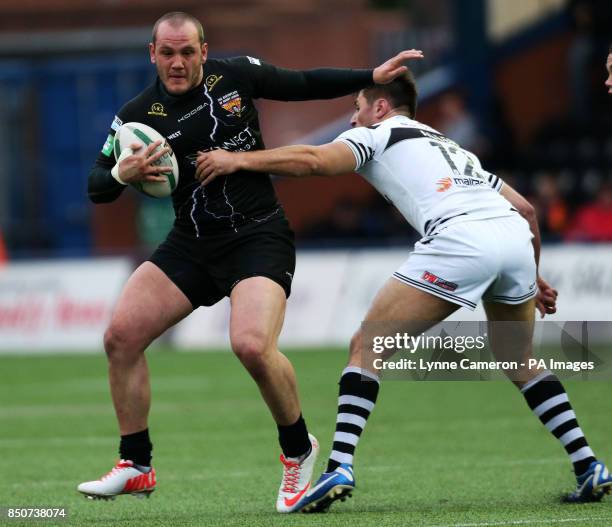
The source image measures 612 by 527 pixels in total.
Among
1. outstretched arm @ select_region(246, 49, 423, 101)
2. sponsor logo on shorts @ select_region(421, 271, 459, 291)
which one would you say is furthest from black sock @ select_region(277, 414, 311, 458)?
outstretched arm @ select_region(246, 49, 423, 101)

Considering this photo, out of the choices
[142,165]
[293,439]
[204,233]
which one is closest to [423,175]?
[204,233]

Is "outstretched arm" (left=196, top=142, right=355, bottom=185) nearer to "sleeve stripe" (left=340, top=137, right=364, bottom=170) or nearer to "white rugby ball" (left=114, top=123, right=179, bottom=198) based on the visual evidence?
"sleeve stripe" (left=340, top=137, right=364, bottom=170)

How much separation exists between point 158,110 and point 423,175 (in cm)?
138

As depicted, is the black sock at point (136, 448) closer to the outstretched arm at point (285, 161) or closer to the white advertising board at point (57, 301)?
the outstretched arm at point (285, 161)

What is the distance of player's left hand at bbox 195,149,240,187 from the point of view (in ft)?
23.0

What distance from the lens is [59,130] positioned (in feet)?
87.9

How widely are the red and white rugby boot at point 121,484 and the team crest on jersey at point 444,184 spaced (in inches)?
80.7

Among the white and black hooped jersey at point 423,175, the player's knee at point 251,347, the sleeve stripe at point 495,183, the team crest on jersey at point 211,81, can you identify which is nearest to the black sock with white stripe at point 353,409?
the player's knee at point 251,347

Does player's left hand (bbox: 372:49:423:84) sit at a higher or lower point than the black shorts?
higher

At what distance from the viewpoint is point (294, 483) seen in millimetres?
7215

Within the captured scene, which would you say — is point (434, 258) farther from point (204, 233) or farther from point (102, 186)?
point (102, 186)

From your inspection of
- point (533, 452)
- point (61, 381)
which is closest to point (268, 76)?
point (533, 452)

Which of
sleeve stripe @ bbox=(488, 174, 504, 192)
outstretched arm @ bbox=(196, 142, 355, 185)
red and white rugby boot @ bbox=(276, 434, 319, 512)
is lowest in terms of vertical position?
red and white rugby boot @ bbox=(276, 434, 319, 512)

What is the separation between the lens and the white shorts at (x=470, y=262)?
698cm
